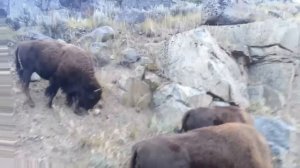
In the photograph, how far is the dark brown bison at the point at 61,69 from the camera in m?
1.19

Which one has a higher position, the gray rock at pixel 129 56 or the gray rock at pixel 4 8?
the gray rock at pixel 4 8

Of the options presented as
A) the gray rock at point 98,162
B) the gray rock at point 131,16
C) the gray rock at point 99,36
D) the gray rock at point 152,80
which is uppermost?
the gray rock at point 131,16

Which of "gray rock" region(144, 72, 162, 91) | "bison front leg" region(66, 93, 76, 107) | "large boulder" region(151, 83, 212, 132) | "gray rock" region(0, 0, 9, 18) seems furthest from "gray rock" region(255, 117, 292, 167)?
"gray rock" region(0, 0, 9, 18)

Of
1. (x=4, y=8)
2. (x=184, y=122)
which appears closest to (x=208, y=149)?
(x=184, y=122)

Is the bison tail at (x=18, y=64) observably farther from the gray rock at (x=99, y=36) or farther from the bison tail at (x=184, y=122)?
the bison tail at (x=184, y=122)

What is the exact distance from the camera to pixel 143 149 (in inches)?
41.2

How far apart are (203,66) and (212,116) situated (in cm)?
14

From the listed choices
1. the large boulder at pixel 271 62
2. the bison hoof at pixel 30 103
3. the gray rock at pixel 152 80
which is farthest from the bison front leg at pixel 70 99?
the large boulder at pixel 271 62

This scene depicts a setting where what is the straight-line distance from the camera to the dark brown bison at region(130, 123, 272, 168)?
1042 mm

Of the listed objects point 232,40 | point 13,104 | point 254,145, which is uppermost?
point 232,40

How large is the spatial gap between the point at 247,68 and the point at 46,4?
575 mm

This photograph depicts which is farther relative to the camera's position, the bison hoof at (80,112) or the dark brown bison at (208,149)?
the bison hoof at (80,112)

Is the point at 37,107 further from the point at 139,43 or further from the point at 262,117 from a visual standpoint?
the point at 262,117

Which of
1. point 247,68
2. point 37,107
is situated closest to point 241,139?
point 247,68
